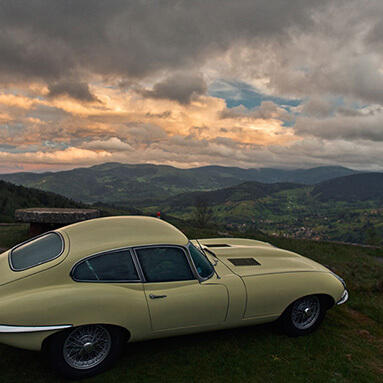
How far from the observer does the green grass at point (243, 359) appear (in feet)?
12.1

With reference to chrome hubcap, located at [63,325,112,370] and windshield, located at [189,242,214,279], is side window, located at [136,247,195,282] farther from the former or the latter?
chrome hubcap, located at [63,325,112,370]

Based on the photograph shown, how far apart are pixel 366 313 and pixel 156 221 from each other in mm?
5767

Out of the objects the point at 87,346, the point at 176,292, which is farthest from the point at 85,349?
the point at 176,292

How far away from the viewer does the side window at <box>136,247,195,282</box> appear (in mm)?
4043

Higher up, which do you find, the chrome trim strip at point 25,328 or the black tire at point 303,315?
the chrome trim strip at point 25,328

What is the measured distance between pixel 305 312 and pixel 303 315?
7 cm

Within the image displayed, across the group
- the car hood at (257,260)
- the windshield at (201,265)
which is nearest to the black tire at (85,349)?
the windshield at (201,265)

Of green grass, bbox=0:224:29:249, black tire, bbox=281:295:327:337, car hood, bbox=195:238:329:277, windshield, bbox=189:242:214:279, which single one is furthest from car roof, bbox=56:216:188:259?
green grass, bbox=0:224:29:249

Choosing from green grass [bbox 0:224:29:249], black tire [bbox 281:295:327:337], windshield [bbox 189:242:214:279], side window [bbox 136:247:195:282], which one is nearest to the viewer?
side window [bbox 136:247:195:282]

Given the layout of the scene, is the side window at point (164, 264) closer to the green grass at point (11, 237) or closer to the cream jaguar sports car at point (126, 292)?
the cream jaguar sports car at point (126, 292)

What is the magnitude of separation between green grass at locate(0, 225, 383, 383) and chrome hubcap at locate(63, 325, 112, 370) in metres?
0.24

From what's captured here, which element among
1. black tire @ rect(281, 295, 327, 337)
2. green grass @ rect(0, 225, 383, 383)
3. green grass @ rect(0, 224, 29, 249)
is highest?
black tire @ rect(281, 295, 327, 337)

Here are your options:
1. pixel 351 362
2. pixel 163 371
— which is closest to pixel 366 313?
pixel 351 362

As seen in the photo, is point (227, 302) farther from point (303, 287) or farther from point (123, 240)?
point (123, 240)
